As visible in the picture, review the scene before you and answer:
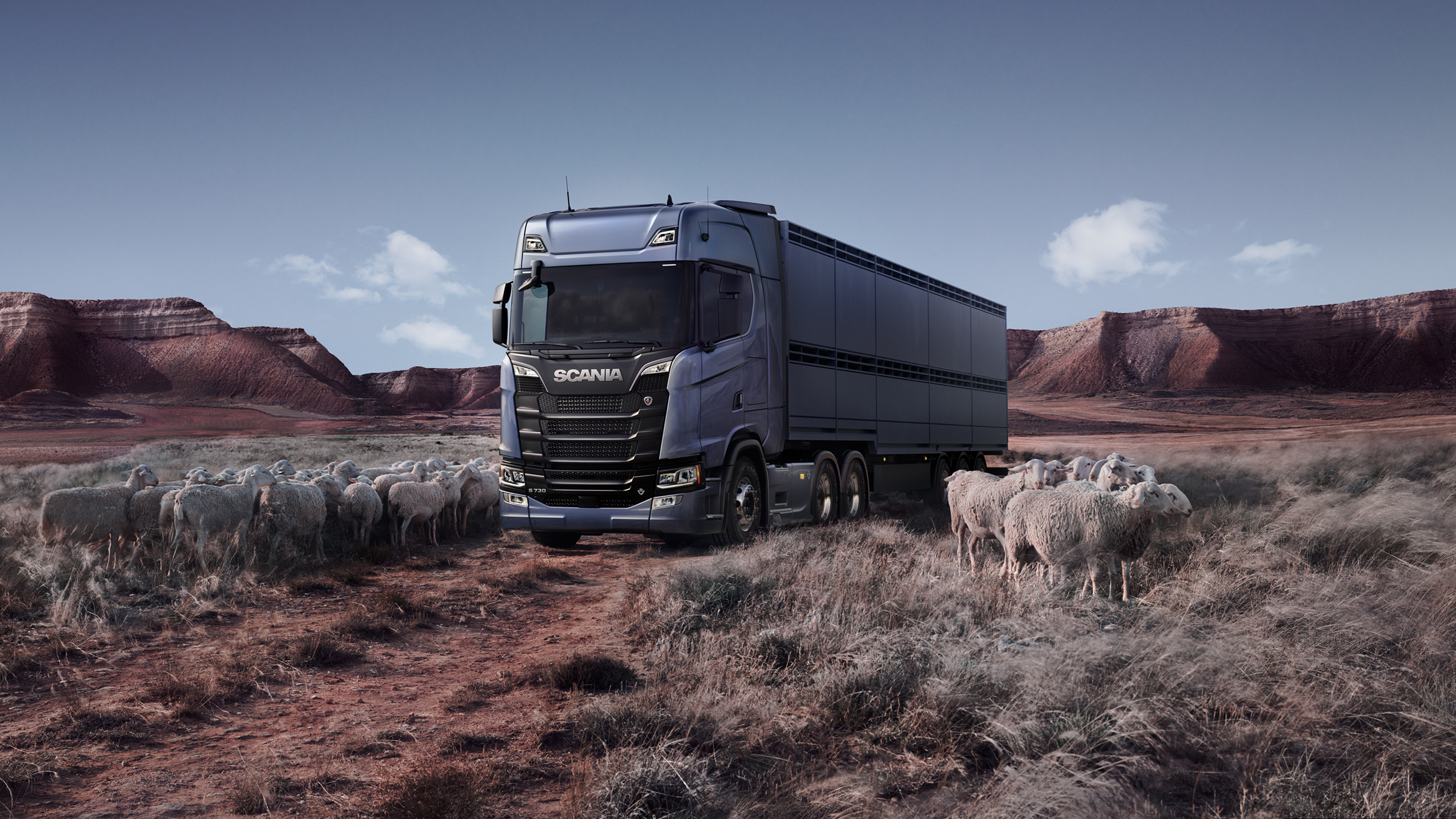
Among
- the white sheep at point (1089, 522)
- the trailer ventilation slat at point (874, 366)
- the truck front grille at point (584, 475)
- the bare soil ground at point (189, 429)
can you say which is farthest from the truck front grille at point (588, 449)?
the bare soil ground at point (189, 429)

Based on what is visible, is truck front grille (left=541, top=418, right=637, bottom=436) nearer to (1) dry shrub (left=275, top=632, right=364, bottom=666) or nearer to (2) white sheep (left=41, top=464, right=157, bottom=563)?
(1) dry shrub (left=275, top=632, right=364, bottom=666)

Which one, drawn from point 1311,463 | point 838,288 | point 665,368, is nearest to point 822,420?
point 838,288

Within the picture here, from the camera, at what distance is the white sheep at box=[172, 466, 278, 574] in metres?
10.4

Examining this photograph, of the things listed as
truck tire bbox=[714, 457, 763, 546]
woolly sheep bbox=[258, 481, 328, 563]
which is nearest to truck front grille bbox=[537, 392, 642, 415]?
truck tire bbox=[714, 457, 763, 546]

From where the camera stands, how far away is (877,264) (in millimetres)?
15719

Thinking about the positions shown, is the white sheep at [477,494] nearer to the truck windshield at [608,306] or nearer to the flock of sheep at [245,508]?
the flock of sheep at [245,508]

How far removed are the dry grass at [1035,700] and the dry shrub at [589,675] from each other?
0.20 m

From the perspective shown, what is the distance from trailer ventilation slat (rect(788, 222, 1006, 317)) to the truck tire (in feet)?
12.7

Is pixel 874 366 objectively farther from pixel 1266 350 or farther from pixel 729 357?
pixel 1266 350

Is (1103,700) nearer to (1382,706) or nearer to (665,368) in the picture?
(1382,706)

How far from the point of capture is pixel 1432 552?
346 inches

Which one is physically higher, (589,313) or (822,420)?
(589,313)

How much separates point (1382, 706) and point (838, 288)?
415 inches

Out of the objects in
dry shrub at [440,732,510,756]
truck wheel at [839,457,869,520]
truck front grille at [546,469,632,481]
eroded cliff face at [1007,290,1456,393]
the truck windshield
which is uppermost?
eroded cliff face at [1007,290,1456,393]
